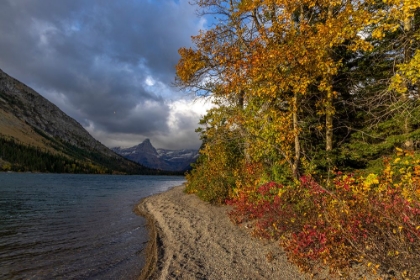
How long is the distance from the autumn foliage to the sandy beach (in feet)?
1.86

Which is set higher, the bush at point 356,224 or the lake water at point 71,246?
the bush at point 356,224

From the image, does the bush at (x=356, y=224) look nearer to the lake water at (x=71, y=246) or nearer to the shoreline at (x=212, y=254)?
the shoreline at (x=212, y=254)

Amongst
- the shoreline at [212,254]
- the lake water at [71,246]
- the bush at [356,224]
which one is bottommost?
the lake water at [71,246]

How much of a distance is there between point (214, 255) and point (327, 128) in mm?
8933

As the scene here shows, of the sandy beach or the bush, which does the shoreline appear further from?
the bush

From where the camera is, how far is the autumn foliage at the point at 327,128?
22.9 ft

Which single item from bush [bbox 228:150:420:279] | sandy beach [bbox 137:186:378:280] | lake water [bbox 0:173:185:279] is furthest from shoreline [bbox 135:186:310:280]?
lake water [bbox 0:173:185:279]

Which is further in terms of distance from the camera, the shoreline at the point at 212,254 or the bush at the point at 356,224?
the shoreline at the point at 212,254

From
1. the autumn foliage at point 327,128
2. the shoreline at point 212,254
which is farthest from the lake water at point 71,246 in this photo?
the autumn foliage at point 327,128

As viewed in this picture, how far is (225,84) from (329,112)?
5303mm

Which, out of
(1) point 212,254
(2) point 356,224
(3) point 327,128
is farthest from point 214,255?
(3) point 327,128

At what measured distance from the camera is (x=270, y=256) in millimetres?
8852

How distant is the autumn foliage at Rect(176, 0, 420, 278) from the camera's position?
6.98m

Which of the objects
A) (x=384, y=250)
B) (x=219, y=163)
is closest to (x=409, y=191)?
(x=384, y=250)
